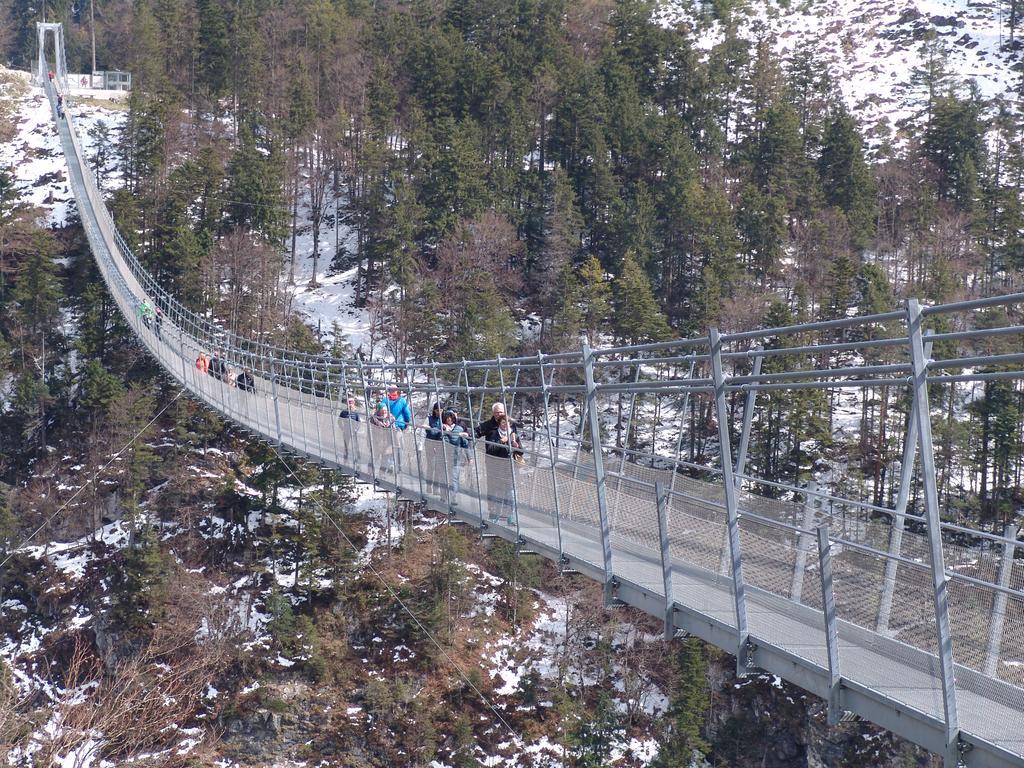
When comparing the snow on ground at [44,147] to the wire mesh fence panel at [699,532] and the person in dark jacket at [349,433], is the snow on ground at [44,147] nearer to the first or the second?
the person in dark jacket at [349,433]

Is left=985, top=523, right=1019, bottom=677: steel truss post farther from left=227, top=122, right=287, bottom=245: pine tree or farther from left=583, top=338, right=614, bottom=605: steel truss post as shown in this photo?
left=227, top=122, right=287, bottom=245: pine tree

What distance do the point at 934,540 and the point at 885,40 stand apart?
6413cm

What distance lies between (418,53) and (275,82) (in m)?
6.43

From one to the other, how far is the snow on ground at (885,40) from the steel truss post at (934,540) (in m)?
51.0

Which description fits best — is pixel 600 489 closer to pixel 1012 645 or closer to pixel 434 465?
pixel 434 465

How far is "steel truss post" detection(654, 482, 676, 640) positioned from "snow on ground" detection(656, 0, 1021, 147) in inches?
1946

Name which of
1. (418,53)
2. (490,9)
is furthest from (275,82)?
(490,9)

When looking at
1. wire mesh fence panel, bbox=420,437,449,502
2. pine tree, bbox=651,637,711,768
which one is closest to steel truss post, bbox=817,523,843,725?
wire mesh fence panel, bbox=420,437,449,502

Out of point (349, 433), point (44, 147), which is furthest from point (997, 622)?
point (44, 147)

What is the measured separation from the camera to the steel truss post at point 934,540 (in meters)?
5.03

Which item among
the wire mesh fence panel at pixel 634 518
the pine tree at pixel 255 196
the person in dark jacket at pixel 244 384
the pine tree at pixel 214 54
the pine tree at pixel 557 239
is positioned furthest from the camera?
the pine tree at pixel 214 54

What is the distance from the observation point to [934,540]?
510cm

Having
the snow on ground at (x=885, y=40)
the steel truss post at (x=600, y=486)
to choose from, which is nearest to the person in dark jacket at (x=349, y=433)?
the steel truss post at (x=600, y=486)

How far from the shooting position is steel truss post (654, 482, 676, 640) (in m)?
7.11
